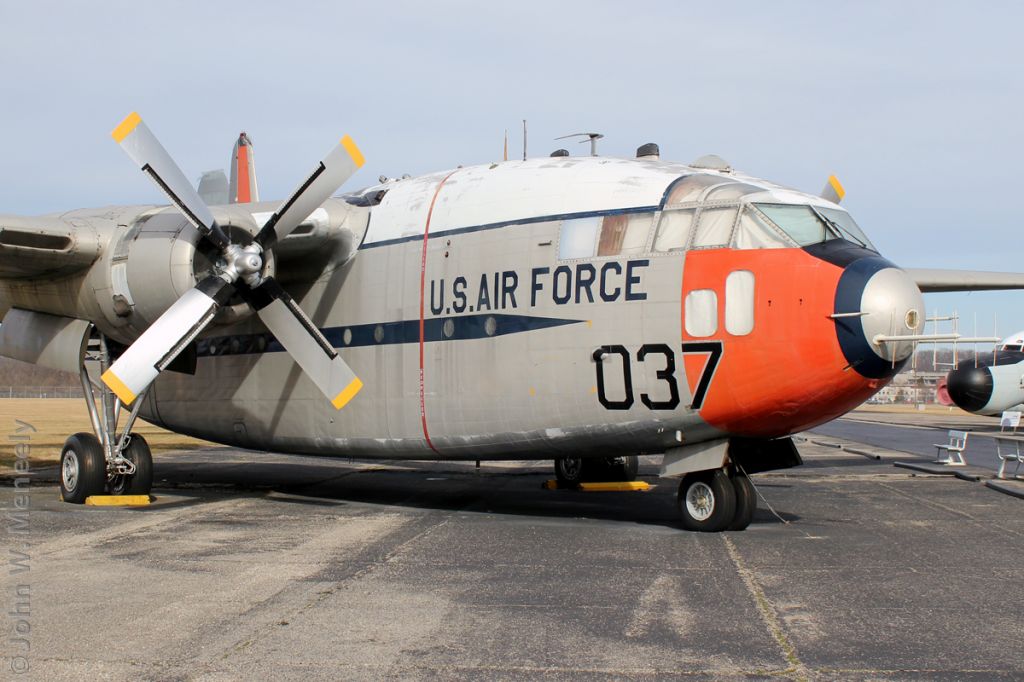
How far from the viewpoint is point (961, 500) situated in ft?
50.7

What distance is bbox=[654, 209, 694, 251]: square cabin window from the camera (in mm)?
11188

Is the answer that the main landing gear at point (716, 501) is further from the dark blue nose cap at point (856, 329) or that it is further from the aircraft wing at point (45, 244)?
the aircraft wing at point (45, 244)

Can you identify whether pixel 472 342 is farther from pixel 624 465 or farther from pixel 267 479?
pixel 267 479

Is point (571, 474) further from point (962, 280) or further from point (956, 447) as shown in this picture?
point (956, 447)

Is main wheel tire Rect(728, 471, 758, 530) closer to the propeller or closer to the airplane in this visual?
the airplane

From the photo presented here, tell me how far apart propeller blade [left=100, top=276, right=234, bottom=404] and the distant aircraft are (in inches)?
1271

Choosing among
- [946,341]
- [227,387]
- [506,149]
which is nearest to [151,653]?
[946,341]

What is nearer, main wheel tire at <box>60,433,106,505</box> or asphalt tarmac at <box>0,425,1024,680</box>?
asphalt tarmac at <box>0,425,1024,680</box>

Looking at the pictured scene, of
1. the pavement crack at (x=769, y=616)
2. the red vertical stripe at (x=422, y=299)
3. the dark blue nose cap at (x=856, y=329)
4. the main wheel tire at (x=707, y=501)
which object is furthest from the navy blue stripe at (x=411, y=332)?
the pavement crack at (x=769, y=616)

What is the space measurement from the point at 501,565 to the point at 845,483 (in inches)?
439

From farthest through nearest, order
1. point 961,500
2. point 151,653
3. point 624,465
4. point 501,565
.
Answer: point 624,465
point 961,500
point 501,565
point 151,653

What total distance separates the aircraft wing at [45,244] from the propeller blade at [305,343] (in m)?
2.53

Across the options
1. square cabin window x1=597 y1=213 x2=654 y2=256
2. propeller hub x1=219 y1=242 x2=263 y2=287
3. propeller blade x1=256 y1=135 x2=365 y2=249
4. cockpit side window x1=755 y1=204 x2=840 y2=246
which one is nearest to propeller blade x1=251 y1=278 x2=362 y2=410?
propeller hub x1=219 y1=242 x2=263 y2=287

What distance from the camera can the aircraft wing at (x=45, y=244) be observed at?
1326cm
